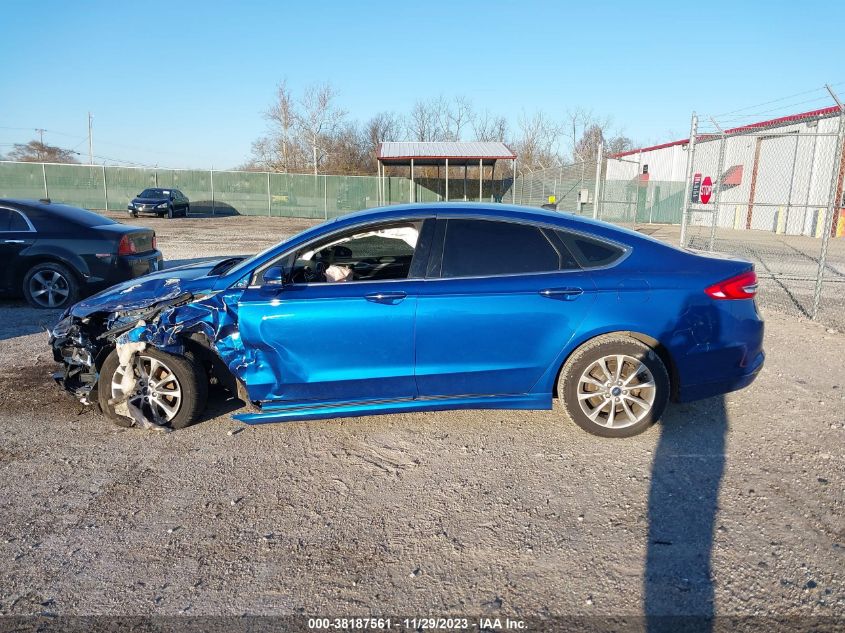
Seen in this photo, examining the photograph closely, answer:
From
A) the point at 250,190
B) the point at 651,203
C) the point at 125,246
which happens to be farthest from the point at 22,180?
the point at 651,203

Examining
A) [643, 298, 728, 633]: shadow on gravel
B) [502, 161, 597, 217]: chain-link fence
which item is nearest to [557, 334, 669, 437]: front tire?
[643, 298, 728, 633]: shadow on gravel

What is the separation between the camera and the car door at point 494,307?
12.9ft

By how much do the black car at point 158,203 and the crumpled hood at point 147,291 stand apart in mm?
29026

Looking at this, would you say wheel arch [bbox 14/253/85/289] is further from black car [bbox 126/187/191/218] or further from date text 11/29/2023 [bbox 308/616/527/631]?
black car [bbox 126/187/191/218]

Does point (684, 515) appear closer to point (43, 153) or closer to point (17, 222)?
point (17, 222)

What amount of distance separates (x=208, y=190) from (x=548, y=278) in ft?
122

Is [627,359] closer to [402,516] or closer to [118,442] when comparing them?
[402,516]

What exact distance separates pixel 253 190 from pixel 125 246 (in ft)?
101

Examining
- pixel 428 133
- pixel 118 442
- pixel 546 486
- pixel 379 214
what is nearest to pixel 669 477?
pixel 546 486

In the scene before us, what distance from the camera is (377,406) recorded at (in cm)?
402

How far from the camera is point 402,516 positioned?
326 cm

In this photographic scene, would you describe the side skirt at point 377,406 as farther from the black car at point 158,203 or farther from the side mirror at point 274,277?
the black car at point 158,203

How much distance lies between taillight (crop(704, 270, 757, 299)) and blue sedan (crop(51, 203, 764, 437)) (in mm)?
14

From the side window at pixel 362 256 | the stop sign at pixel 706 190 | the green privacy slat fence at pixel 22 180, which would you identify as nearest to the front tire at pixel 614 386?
the side window at pixel 362 256
